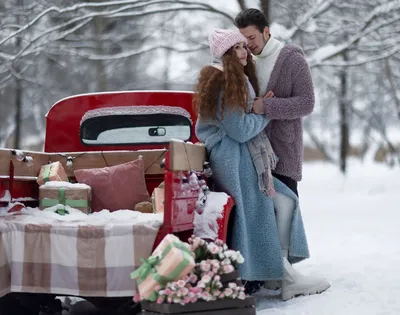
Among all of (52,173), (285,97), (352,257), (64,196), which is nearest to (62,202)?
(64,196)

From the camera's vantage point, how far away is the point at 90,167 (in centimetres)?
554

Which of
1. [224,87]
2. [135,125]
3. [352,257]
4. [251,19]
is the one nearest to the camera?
[224,87]

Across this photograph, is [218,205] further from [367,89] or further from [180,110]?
[367,89]

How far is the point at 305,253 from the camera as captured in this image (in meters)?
5.29

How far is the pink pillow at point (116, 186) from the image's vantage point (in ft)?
17.1

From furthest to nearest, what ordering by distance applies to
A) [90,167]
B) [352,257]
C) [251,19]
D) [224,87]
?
1. [352,257]
2. [90,167]
3. [251,19]
4. [224,87]

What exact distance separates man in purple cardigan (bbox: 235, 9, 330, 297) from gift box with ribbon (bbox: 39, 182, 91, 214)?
4.49ft

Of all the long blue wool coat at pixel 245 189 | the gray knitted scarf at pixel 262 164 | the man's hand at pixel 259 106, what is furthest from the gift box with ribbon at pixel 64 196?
the man's hand at pixel 259 106

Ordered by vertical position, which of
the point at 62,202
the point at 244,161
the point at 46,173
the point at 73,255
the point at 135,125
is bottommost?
the point at 73,255

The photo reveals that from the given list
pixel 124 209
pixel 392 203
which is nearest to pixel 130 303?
pixel 124 209

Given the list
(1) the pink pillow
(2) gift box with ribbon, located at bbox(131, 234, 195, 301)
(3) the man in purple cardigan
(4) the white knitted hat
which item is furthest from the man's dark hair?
(2) gift box with ribbon, located at bbox(131, 234, 195, 301)

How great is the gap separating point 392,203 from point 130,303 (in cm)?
1035

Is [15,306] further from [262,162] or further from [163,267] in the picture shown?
[262,162]

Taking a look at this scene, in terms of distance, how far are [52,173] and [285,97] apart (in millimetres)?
1759
